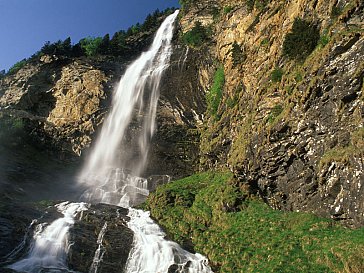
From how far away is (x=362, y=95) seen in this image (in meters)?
17.4

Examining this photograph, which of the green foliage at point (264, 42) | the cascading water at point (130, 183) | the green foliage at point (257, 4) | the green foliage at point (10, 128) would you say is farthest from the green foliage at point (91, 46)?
the green foliage at point (264, 42)

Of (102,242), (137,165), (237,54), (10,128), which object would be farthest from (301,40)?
(10,128)

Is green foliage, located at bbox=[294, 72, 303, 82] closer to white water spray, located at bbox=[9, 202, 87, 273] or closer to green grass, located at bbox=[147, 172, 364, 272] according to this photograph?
green grass, located at bbox=[147, 172, 364, 272]

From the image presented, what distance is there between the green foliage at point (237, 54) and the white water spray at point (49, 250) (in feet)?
61.2

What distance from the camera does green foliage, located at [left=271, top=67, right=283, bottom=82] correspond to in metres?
24.3

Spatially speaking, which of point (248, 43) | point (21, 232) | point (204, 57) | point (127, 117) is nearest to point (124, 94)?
point (127, 117)

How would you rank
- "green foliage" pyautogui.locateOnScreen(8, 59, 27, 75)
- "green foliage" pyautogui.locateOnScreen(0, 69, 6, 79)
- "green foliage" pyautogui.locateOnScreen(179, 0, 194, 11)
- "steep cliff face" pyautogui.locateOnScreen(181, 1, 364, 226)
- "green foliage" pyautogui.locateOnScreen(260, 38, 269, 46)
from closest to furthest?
"steep cliff face" pyautogui.locateOnScreen(181, 1, 364, 226)
"green foliage" pyautogui.locateOnScreen(260, 38, 269, 46)
"green foliage" pyautogui.locateOnScreen(8, 59, 27, 75)
"green foliage" pyautogui.locateOnScreen(0, 69, 6, 79)
"green foliage" pyautogui.locateOnScreen(179, 0, 194, 11)

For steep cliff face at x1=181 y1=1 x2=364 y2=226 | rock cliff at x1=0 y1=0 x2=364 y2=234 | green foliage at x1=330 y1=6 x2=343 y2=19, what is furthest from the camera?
green foliage at x1=330 y1=6 x2=343 y2=19

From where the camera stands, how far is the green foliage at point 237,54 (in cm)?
3216

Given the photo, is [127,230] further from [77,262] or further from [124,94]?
[124,94]

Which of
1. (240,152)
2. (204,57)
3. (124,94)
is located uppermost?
(204,57)

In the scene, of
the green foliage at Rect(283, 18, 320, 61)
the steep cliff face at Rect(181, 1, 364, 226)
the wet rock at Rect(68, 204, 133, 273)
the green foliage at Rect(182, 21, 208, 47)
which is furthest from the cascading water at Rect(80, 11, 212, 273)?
the green foliage at Rect(283, 18, 320, 61)

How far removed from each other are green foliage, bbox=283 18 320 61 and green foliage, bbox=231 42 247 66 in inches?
335

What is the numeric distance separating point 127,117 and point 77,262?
22.4 m
